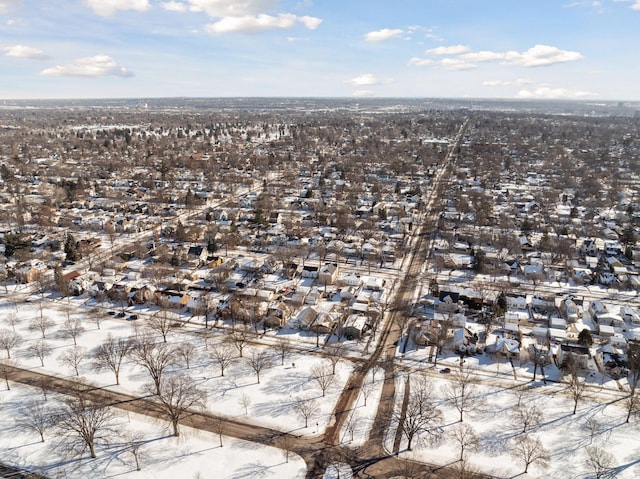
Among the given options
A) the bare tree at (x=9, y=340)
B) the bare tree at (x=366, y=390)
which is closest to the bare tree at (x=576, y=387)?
the bare tree at (x=366, y=390)

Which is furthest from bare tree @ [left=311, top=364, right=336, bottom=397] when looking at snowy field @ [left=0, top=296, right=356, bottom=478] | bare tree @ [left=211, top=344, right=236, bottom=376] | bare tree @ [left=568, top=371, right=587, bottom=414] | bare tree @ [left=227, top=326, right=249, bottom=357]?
bare tree @ [left=568, top=371, right=587, bottom=414]

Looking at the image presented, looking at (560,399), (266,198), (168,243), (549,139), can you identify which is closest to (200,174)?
(266,198)

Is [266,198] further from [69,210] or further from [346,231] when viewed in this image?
[69,210]

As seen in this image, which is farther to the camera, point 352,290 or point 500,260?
point 500,260

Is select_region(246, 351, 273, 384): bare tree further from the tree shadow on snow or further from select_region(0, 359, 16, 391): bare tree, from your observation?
select_region(0, 359, 16, 391): bare tree

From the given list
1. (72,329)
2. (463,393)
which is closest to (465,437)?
(463,393)

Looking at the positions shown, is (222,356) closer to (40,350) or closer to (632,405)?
(40,350)

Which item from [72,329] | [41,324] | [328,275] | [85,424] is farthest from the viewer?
[328,275]
